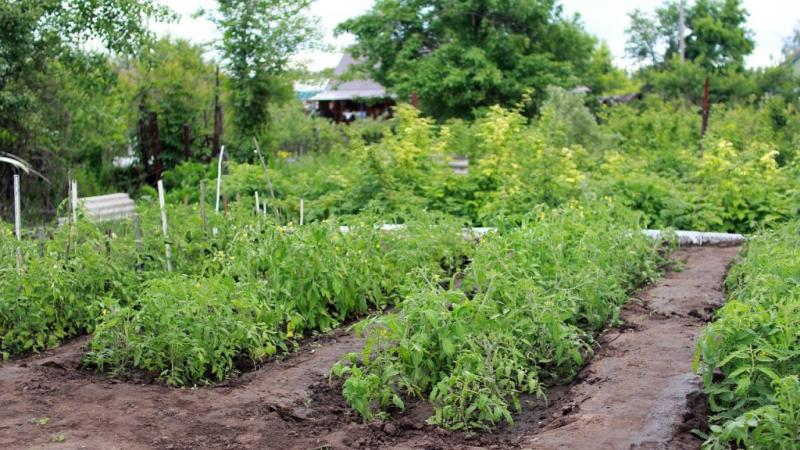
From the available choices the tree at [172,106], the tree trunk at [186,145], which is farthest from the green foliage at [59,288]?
the tree at [172,106]

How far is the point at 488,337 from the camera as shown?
216 inches

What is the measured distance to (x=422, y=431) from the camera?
4906 millimetres

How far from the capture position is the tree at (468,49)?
898 inches

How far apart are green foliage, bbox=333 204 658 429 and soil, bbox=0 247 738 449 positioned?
0.45 feet

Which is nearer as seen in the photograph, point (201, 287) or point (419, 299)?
point (419, 299)

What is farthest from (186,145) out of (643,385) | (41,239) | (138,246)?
(643,385)

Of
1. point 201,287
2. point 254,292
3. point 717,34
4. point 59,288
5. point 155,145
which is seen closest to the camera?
point 201,287

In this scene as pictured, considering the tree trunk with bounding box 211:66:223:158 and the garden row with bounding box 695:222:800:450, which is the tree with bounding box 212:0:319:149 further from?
the garden row with bounding box 695:222:800:450

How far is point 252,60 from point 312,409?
44.2 feet

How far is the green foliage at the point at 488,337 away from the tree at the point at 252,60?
11.4 m

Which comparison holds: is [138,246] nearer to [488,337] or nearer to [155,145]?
[488,337]

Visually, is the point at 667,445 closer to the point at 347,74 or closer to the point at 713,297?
the point at 713,297

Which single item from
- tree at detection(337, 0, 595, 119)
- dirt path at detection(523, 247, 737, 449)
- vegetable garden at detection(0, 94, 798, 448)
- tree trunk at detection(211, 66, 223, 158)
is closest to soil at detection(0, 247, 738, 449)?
dirt path at detection(523, 247, 737, 449)

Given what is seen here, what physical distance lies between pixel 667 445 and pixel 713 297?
3.30 metres
